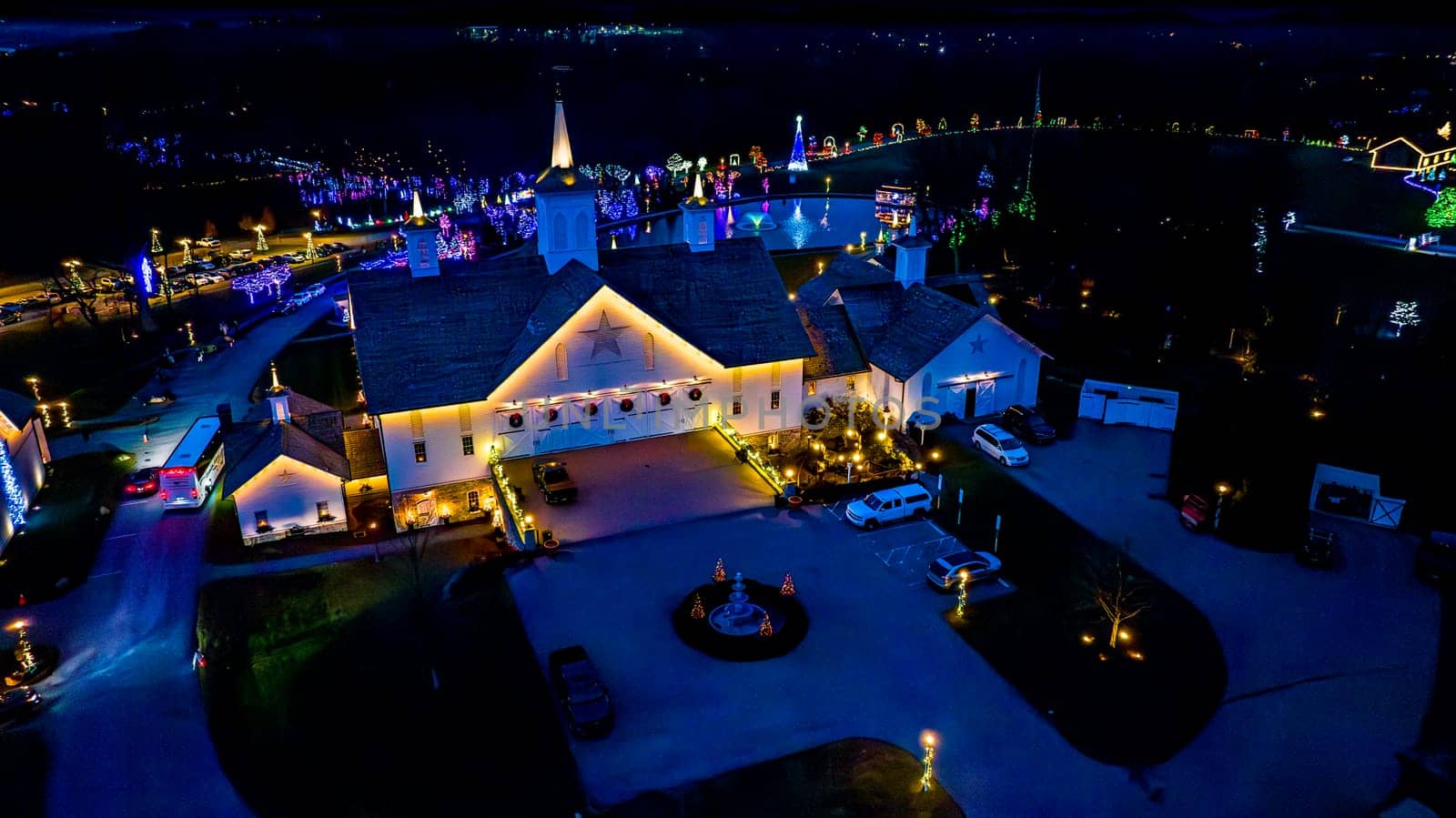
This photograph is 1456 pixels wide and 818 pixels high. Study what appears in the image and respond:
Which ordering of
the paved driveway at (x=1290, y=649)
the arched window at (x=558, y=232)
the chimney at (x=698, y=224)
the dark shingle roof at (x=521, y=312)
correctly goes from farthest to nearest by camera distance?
the chimney at (x=698, y=224) → the arched window at (x=558, y=232) → the dark shingle roof at (x=521, y=312) → the paved driveway at (x=1290, y=649)

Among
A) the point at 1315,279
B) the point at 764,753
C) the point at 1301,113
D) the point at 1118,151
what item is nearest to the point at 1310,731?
the point at 764,753

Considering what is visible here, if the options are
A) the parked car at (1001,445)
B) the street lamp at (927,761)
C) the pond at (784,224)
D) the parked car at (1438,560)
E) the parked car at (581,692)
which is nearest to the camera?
the street lamp at (927,761)

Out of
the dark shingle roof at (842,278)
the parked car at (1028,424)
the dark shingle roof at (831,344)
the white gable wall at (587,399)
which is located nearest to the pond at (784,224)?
the dark shingle roof at (842,278)

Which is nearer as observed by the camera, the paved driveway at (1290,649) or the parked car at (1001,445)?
the paved driveway at (1290,649)

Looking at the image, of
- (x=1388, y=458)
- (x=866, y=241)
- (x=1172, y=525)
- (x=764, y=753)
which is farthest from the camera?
(x=866, y=241)

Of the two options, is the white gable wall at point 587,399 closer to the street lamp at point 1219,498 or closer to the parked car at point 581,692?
the parked car at point 581,692

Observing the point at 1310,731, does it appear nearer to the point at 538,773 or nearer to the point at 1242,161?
the point at 538,773

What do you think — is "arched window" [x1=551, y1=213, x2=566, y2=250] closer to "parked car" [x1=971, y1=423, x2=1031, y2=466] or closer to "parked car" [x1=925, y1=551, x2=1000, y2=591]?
"parked car" [x1=971, y1=423, x2=1031, y2=466]
